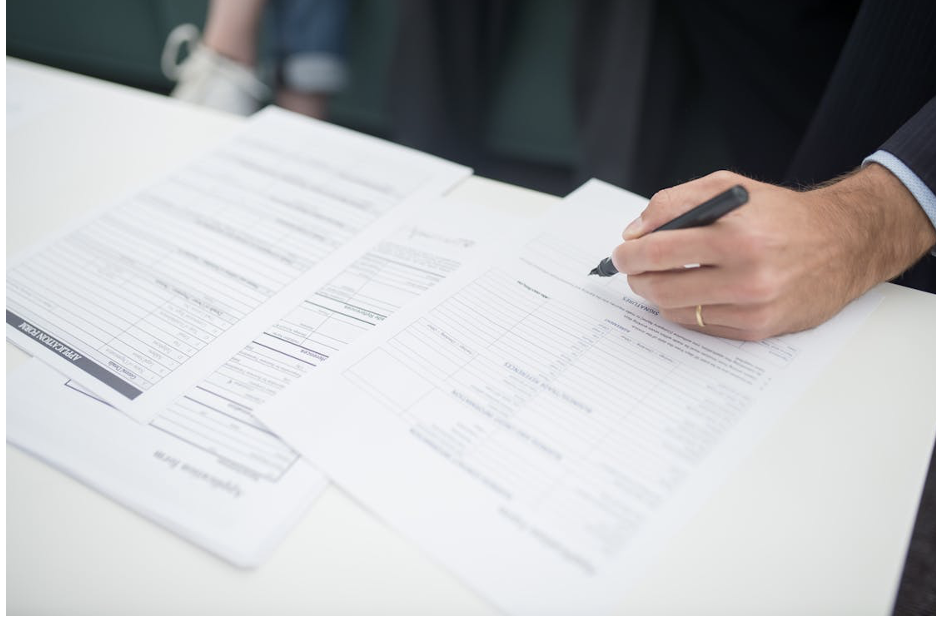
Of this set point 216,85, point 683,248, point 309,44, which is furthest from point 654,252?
point 309,44

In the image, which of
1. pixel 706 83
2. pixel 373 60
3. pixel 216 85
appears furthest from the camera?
pixel 373 60

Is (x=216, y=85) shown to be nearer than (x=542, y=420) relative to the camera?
No

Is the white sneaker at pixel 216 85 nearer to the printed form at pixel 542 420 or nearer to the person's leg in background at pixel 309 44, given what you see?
the person's leg in background at pixel 309 44

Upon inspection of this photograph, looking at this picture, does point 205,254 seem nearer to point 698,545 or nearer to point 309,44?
point 698,545

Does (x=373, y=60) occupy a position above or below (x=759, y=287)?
below

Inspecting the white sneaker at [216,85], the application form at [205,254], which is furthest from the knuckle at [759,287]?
the white sneaker at [216,85]

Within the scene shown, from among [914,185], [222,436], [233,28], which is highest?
[914,185]

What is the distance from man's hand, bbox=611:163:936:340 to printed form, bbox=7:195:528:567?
17 cm

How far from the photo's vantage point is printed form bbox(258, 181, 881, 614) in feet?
1.15

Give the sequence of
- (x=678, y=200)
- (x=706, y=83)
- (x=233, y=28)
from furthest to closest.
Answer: (x=706, y=83) → (x=233, y=28) → (x=678, y=200)

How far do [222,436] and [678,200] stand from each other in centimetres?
36

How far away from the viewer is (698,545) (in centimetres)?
35

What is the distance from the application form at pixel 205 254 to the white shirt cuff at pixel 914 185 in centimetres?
37

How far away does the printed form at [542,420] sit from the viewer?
1.15 ft
